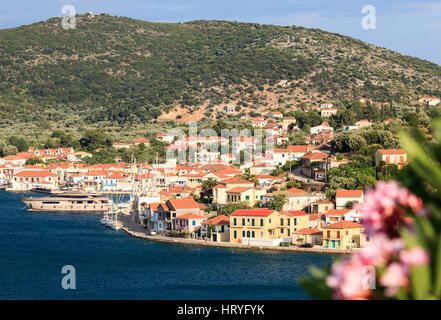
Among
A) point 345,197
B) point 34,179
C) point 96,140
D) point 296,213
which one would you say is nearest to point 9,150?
point 96,140

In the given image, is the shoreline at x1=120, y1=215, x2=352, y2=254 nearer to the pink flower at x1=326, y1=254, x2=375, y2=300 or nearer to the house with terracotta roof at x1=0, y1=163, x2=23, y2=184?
the pink flower at x1=326, y1=254, x2=375, y2=300

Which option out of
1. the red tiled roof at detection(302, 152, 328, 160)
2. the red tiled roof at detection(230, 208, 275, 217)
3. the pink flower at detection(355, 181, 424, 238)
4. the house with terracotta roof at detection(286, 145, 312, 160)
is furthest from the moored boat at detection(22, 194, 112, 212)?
the pink flower at detection(355, 181, 424, 238)

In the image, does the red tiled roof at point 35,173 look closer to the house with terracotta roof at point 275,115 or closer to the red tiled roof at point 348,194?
the house with terracotta roof at point 275,115

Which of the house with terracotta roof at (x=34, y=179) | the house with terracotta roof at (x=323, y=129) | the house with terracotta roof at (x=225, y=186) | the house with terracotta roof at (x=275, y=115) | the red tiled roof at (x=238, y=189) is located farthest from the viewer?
the house with terracotta roof at (x=275, y=115)

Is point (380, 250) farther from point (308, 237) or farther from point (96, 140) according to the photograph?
point (96, 140)

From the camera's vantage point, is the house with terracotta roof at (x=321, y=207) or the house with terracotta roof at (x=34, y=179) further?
the house with terracotta roof at (x=34, y=179)

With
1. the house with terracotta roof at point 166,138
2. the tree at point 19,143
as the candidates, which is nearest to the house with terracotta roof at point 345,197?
the house with terracotta roof at point 166,138
